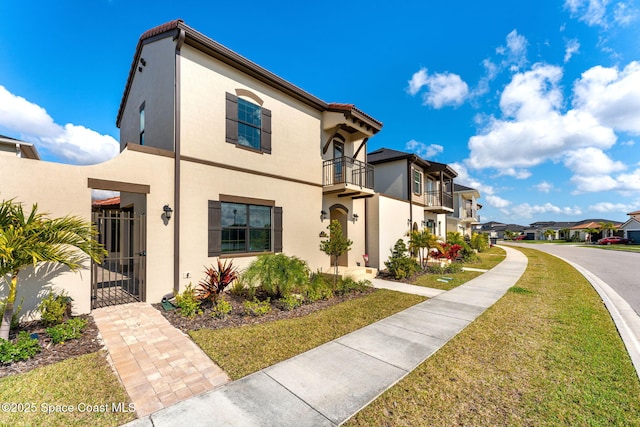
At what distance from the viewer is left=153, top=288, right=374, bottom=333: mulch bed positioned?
5664 mm

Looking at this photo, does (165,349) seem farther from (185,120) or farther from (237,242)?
(185,120)

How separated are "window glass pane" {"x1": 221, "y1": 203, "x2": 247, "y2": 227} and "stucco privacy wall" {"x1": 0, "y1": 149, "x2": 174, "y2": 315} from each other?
5.28ft

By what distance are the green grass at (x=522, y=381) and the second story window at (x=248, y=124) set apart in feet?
26.0

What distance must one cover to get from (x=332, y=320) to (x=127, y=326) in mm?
4360

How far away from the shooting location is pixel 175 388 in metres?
3.41

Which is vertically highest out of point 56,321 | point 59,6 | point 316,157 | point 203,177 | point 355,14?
point 355,14

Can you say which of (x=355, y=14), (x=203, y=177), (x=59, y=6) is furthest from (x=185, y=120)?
(x=355, y=14)

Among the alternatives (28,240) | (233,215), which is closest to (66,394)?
(28,240)

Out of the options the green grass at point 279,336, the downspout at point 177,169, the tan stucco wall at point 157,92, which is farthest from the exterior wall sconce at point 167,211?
the green grass at point 279,336

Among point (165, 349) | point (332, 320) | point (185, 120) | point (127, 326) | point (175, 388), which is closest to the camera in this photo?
point (175, 388)

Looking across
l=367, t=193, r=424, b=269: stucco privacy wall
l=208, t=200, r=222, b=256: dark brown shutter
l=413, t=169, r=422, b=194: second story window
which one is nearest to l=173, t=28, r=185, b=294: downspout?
l=208, t=200, r=222, b=256: dark brown shutter

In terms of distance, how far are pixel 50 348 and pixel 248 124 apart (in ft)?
24.1

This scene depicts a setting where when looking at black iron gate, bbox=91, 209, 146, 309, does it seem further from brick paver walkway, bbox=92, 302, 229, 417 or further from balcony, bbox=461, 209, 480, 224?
balcony, bbox=461, 209, 480, 224

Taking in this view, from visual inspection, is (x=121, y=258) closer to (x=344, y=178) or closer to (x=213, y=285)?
(x=213, y=285)
